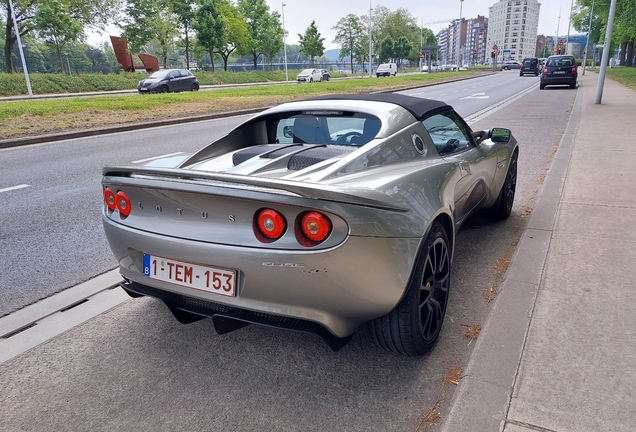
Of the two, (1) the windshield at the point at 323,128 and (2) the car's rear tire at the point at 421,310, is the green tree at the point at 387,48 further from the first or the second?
(2) the car's rear tire at the point at 421,310

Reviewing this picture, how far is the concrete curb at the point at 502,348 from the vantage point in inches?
81.8

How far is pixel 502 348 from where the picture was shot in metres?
2.56

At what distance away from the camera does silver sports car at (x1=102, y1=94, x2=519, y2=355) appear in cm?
209

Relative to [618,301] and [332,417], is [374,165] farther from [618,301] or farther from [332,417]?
[618,301]

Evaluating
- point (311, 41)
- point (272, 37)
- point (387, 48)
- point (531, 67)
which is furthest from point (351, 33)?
point (531, 67)

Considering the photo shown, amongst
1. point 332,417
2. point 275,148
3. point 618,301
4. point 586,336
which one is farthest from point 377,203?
point 618,301

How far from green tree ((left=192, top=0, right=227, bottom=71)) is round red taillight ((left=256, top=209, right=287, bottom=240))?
50102mm

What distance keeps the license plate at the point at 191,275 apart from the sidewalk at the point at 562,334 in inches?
43.6

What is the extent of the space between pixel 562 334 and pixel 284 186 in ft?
5.77

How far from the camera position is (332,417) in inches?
85.0

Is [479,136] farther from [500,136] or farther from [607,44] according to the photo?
[607,44]

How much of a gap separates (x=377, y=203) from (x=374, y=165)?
471 mm

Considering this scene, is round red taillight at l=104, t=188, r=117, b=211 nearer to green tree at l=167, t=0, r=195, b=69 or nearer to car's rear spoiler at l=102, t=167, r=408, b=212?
car's rear spoiler at l=102, t=167, r=408, b=212

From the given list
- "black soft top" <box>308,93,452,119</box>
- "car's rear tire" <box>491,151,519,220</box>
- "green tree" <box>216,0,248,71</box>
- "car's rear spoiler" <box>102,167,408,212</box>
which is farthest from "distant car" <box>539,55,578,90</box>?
"green tree" <box>216,0,248,71</box>
